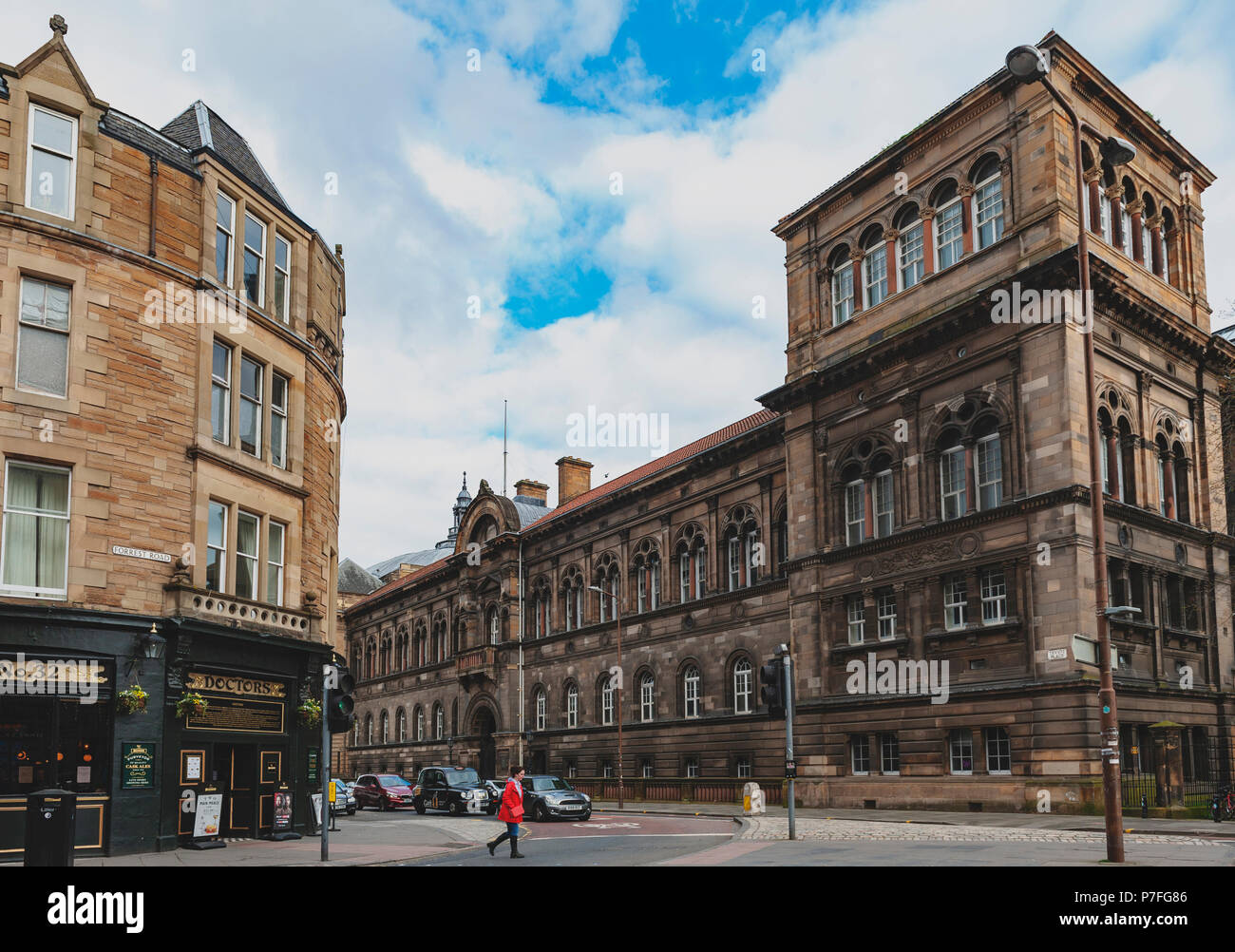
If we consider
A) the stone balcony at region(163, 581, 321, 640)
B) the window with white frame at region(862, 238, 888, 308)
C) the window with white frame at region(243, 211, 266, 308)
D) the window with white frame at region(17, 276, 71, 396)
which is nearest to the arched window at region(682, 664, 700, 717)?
the window with white frame at region(862, 238, 888, 308)

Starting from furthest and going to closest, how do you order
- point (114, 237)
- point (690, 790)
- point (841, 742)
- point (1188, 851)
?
point (690, 790), point (841, 742), point (114, 237), point (1188, 851)

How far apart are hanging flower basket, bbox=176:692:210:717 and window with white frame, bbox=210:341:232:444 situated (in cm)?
553

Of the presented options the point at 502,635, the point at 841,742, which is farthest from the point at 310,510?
the point at 502,635

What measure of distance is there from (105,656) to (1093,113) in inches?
1259

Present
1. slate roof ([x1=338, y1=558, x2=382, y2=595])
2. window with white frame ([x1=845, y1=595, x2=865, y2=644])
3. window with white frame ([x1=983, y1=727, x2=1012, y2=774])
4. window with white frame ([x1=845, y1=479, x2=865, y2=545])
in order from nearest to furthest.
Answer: window with white frame ([x1=983, y1=727, x2=1012, y2=774])
window with white frame ([x1=845, y1=595, x2=865, y2=644])
window with white frame ([x1=845, y1=479, x2=865, y2=545])
slate roof ([x1=338, y1=558, x2=382, y2=595])

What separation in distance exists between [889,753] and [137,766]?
76.9 ft

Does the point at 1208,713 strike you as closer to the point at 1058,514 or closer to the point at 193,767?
the point at 1058,514

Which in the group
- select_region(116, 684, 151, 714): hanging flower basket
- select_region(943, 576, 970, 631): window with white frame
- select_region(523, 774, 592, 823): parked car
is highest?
select_region(943, 576, 970, 631): window with white frame

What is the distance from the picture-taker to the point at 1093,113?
36.5 m

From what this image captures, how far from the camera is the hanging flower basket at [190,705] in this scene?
22344mm

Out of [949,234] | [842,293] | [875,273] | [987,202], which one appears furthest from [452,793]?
[987,202]

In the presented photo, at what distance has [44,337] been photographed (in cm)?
2177

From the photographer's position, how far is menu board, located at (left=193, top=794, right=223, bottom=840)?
22.3 m

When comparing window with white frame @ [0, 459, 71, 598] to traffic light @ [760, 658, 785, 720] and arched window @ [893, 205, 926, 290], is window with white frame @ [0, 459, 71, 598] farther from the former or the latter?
arched window @ [893, 205, 926, 290]
